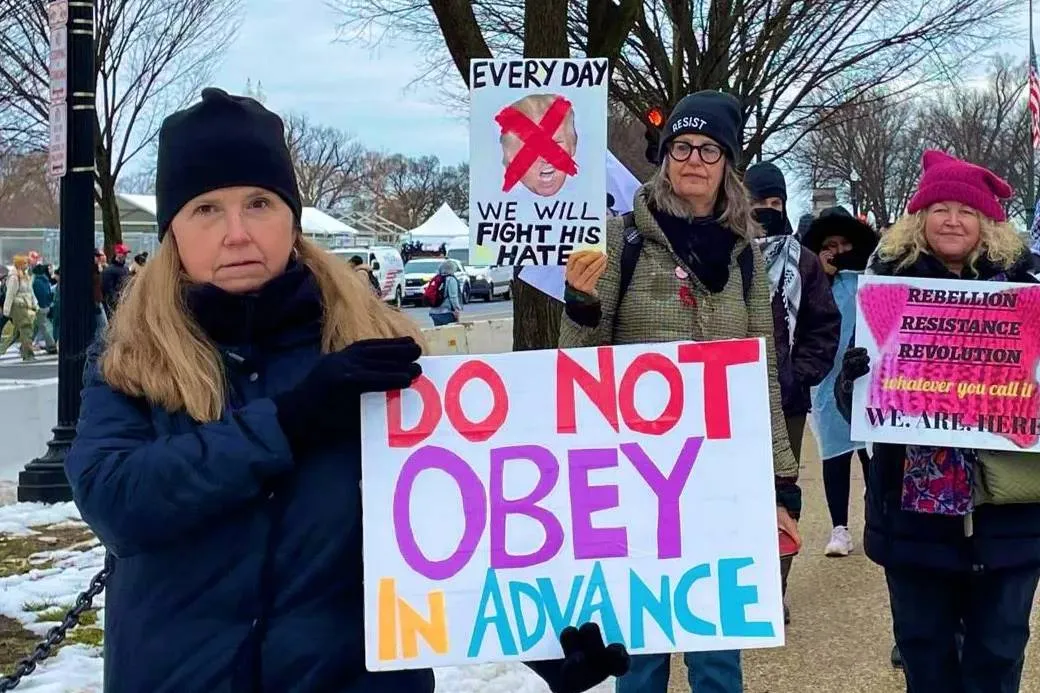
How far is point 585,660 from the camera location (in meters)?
2.07

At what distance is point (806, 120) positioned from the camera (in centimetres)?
2117

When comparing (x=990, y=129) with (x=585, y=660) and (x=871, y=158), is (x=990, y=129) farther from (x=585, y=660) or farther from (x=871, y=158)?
(x=585, y=660)

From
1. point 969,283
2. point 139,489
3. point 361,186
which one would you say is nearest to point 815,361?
point 969,283

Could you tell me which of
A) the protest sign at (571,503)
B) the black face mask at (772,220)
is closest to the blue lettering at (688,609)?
the protest sign at (571,503)

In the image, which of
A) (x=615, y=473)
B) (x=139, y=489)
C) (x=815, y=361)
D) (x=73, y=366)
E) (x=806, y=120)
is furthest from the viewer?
(x=806, y=120)

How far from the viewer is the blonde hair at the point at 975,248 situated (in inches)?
142

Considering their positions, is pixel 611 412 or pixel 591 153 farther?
pixel 591 153

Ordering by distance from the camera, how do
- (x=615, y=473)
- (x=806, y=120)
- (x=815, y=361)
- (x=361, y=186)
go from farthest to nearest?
1. (x=361, y=186)
2. (x=806, y=120)
3. (x=815, y=361)
4. (x=615, y=473)

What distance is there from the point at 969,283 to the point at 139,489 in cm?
262

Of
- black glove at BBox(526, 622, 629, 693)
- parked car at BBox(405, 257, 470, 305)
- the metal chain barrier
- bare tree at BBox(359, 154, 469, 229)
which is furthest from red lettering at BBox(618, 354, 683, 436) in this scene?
bare tree at BBox(359, 154, 469, 229)

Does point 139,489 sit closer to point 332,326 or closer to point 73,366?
point 332,326

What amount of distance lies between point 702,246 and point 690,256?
5cm

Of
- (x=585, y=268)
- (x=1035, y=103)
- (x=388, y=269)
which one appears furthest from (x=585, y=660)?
(x=388, y=269)

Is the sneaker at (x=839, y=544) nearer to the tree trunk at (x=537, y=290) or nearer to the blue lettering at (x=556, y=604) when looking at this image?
the tree trunk at (x=537, y=290)
